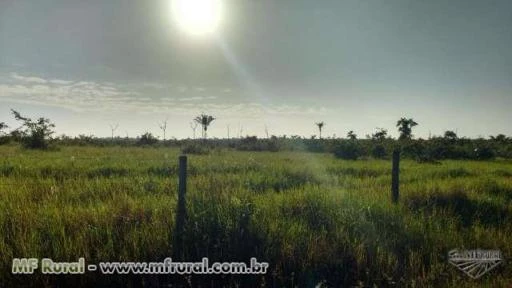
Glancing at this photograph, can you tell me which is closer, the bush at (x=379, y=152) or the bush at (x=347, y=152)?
the bush at (x=347, y=152)

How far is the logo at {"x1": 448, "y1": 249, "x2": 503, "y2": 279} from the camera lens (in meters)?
5.24

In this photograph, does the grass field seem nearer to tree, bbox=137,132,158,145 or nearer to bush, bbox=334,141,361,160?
bush, bbox=334,141,361,160

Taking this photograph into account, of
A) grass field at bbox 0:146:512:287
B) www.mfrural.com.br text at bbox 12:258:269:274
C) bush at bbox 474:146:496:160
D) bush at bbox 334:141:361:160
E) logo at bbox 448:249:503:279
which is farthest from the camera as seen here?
bush at bbox 474:146:496:160

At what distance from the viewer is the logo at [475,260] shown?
5242 millimetres

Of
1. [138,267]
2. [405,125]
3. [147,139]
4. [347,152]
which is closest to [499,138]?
[405,125]

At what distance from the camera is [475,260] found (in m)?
5.54

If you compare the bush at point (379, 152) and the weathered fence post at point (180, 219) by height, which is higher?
the bush at point (379, 152)

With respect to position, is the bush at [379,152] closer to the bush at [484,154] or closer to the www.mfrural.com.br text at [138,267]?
the bush at [484,154]

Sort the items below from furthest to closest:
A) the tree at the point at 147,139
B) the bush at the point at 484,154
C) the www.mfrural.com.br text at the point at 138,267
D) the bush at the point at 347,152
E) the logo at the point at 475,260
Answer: the tree at the point at 147,139, the bush at the point at 484,154, the bush at the point at 347,152, the logo at the point at 475,260, the www.mfrural.com.br text at the point at 138,267

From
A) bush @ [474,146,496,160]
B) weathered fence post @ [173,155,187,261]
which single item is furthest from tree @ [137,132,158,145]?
weathered fence post @ [173,155,187,261]

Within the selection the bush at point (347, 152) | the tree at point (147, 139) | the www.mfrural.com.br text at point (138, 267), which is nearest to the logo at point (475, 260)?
the www.mfrural.com.br text at point (138, 267)

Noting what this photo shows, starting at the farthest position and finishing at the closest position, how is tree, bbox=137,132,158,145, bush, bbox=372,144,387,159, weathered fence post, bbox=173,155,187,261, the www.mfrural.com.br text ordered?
tree, bbox=137,132,158,145 < bush, bbox=372,144,387,159 < weathered fence post, bbox=173,155,187,261 < the www.mfrural.com.br text

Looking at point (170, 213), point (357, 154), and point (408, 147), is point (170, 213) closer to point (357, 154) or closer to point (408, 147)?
point (357, 154)

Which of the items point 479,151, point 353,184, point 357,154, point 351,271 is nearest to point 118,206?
point 351,271
